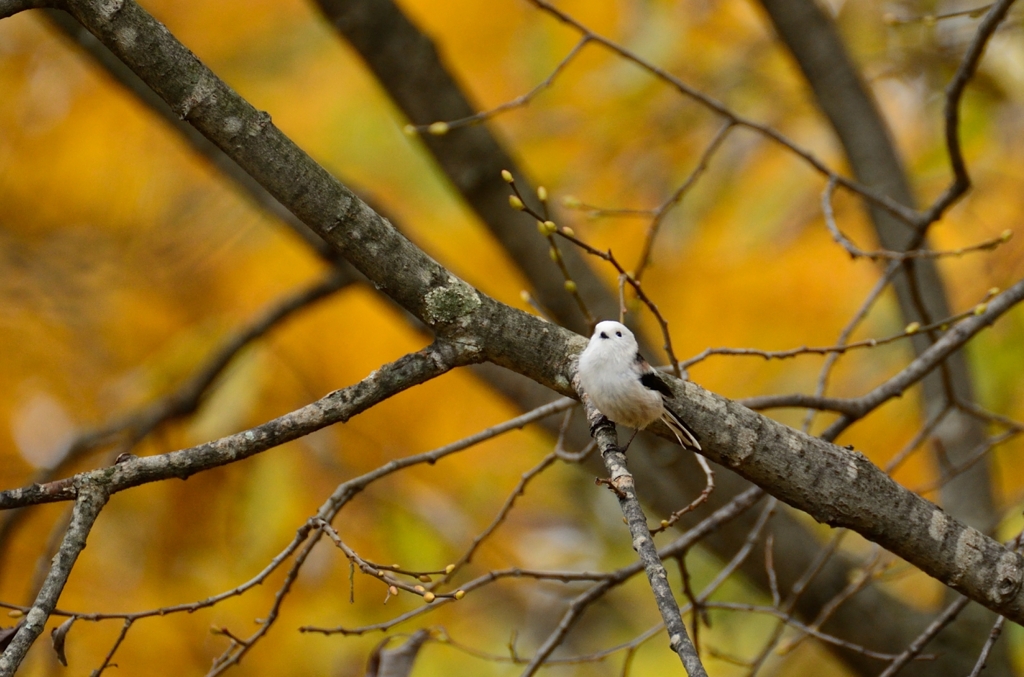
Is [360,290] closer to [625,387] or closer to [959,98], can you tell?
[959,98]

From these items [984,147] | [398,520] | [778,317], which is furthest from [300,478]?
[984,147]

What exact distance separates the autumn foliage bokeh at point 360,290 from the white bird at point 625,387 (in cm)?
319

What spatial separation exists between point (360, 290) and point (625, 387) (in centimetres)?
339

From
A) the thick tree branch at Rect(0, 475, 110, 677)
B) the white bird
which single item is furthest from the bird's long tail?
the thick tree branch at Rect(0, 475, 110, 677)

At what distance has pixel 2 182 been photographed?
206 inches

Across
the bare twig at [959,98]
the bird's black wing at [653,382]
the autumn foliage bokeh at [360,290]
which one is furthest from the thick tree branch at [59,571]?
the autumn foliage bokeh at [360,290]

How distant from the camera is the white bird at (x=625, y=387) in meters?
1.67

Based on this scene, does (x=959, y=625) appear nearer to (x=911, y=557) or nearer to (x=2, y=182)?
(x=911, y=557)

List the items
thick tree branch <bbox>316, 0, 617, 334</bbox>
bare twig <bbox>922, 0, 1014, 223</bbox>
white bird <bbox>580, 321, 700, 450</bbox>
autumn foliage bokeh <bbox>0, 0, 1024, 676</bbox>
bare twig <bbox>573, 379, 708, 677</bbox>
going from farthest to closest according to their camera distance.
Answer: autumn foliage bokeh <bbox>0, 0, 1024, 676</bbox>, thick tree branch <bbox>316, 0, 617, 334</bbox>, bare twig <bbox>922, 0, 1014, 223</bbox>, white bird <bbox>580, 321, 700, 450</bbox>, bare twig <bbox>573, 379, 708, 677</bbox>

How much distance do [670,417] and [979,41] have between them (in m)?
1.76

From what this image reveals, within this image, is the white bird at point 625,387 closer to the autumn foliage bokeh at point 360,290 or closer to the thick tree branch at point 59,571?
the thick tree branch at point 59,571

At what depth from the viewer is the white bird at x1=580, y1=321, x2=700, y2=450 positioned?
167 centimetres

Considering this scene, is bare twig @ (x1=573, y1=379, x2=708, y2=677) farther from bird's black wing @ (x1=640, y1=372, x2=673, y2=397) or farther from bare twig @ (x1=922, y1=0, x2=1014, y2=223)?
bare twig @ (x1=922, y1=0, x2=1014, y2=223)

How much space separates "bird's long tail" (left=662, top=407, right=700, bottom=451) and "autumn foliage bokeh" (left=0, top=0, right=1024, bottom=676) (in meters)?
3.19
